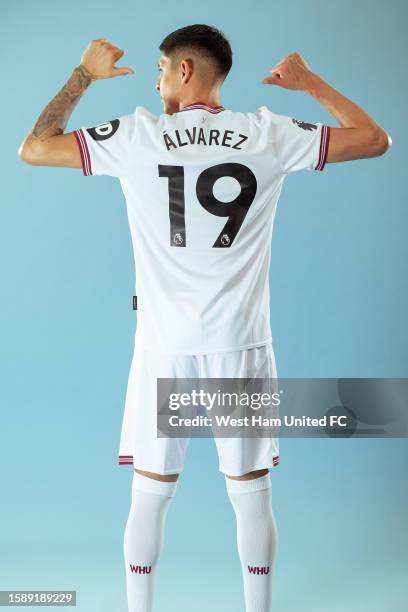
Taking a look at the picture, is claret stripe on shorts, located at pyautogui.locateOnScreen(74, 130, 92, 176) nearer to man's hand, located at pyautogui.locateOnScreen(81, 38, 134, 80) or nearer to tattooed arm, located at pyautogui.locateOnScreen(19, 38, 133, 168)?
tattooed arm, located at pyautogui.locateOnScreen(19, 38, 133, 168)

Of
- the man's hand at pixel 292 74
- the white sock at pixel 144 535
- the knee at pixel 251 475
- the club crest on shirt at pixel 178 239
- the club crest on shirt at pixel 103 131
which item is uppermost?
the man's hand at pixel 292 74

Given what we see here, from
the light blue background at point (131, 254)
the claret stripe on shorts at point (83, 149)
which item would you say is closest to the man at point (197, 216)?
the claret stripe on shorts at point (83, 149)

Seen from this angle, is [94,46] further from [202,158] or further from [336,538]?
[336,538]

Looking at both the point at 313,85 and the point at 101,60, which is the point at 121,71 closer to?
the point at 101,60

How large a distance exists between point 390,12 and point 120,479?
2.94 metres

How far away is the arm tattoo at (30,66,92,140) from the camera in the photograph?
274cm

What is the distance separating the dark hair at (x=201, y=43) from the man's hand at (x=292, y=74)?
17 cm

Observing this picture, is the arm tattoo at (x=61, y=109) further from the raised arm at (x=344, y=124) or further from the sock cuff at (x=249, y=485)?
the sock cuff at (x=249, y=485)

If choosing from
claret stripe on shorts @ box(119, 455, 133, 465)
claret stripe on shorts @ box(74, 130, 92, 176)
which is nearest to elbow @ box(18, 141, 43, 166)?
claret stripe on shorts @ box(74, 130, 92, 176)

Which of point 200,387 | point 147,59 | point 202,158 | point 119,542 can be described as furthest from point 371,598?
point 147,59

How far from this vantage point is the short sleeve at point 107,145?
2723 mm

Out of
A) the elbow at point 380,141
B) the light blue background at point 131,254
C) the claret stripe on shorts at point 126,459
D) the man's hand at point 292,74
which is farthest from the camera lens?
the light blue background at point 131,254

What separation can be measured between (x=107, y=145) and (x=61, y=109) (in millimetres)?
202

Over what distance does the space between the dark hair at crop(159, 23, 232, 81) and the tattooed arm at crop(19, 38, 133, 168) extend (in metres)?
0.17
